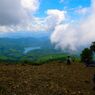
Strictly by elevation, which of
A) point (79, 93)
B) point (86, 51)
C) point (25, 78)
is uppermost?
point (86, 51)

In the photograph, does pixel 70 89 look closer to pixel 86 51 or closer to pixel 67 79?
pixel 67 79

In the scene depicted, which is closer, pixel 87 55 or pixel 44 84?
pixel 44 84

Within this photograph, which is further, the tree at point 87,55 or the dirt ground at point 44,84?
the tree at point 87,55

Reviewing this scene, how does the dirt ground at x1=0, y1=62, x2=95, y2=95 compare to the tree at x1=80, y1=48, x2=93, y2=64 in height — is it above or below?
below

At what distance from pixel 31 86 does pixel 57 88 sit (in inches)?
79.3

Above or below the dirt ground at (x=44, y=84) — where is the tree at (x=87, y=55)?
above

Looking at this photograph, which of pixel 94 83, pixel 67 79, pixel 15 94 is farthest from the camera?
pixel 67 79

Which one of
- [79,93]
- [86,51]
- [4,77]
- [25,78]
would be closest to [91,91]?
[79,93]

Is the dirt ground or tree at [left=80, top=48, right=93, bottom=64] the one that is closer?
the dirt ground

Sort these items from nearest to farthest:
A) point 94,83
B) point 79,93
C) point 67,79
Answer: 1. point 79,93
2. point 94,83
3. point 67,79

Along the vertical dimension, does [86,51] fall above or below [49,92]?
above

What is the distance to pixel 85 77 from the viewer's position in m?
27.9

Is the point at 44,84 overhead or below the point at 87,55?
below

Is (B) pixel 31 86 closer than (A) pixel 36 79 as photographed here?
Yes
